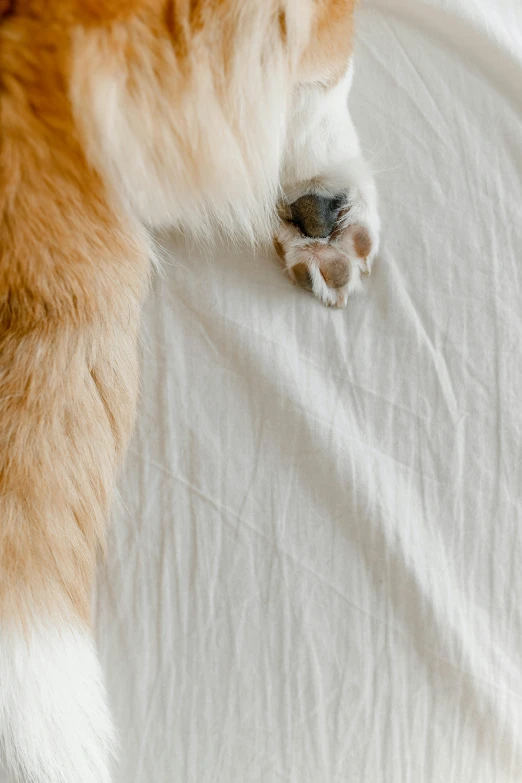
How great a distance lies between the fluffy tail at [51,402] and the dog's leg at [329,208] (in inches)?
8.6

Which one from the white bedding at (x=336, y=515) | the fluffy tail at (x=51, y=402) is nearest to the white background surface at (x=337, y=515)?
the white bedding at (x=336, y=515)

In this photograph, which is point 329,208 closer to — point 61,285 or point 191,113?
point 191,113

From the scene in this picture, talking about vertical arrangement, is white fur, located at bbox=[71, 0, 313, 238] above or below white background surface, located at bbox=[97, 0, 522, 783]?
above

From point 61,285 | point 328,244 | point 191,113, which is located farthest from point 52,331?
point 328,244

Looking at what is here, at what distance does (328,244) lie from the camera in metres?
0.93

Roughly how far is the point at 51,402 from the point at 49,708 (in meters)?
0.28

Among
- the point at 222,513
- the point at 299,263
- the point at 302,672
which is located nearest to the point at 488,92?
the point at 299,263

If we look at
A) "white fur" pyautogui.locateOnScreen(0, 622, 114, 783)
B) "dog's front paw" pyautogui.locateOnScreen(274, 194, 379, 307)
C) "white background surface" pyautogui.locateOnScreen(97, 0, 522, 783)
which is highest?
"dog's front paw" pyautogui.locateOnScreen(274, 194, 379, 307)

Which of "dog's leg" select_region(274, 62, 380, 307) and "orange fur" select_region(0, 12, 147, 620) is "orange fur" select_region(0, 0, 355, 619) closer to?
"orange fur" select_region(0, 12, 147, 620)

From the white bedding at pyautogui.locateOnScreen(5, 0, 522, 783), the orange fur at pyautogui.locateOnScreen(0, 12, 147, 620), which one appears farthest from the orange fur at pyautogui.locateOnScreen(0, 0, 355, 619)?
the white bedding at pyautogui.locateOnScreen(5, 0, 522, 783)

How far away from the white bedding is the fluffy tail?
0.10 meters

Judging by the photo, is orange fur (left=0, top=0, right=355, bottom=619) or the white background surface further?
the white background surface

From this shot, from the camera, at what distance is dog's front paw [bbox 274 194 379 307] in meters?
0.91

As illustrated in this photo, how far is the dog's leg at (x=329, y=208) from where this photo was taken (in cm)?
90
